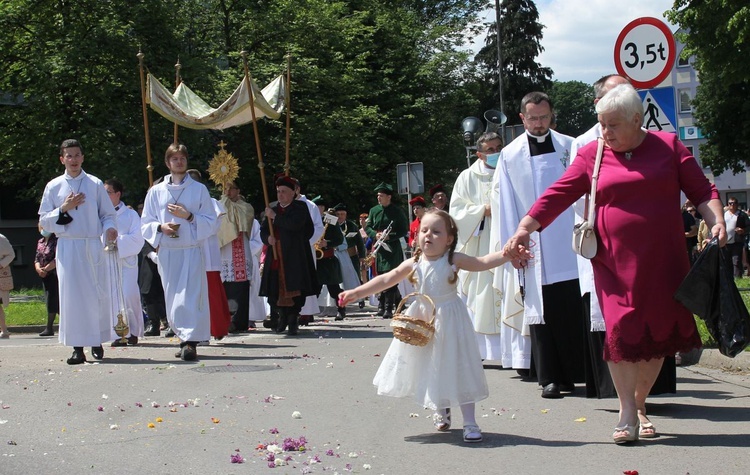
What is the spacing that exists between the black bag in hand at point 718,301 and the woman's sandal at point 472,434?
1438 millimetres

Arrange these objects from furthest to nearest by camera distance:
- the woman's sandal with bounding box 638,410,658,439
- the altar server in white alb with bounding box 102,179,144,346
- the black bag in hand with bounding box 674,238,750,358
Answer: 1. the altar server in white alb with bounding box 102,179,144,346
2. the woman's sandal with bounding box 638,410,658,439
3. the black bag in hand with bounding box 674,238,750,358

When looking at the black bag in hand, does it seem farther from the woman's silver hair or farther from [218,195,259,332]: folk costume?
[218,195,259,332]: folk costume

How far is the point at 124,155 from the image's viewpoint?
3275cm

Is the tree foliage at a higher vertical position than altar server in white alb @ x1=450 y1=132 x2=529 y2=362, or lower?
higher

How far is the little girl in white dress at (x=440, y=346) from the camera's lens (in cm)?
687

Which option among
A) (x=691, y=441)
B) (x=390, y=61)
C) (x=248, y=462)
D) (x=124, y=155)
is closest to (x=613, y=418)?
(x=691, y=441)

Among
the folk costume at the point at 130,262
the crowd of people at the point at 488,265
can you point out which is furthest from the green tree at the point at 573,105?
the folk costume at the point at 130,262

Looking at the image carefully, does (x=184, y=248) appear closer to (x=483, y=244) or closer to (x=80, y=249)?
(x=80, y=249)

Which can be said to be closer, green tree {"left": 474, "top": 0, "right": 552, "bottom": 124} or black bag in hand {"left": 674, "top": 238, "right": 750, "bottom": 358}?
black bag in hand {"left": 674, "top": 238, "right": 750, "bottom": 358}

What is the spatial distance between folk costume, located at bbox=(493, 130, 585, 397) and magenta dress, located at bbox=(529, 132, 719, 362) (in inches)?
77.7

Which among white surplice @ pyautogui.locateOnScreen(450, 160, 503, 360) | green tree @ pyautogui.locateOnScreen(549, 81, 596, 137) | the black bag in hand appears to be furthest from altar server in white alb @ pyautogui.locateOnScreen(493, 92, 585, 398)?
green tree @ pyautogui.locateOnScreen(549, 81, 596, 137)

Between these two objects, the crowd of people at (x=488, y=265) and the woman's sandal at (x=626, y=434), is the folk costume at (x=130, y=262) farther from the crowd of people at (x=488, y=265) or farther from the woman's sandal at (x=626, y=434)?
the woman's sandal at (x=626, y=434)

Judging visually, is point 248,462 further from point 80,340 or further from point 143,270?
point 143,270

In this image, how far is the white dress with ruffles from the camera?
6.87m
